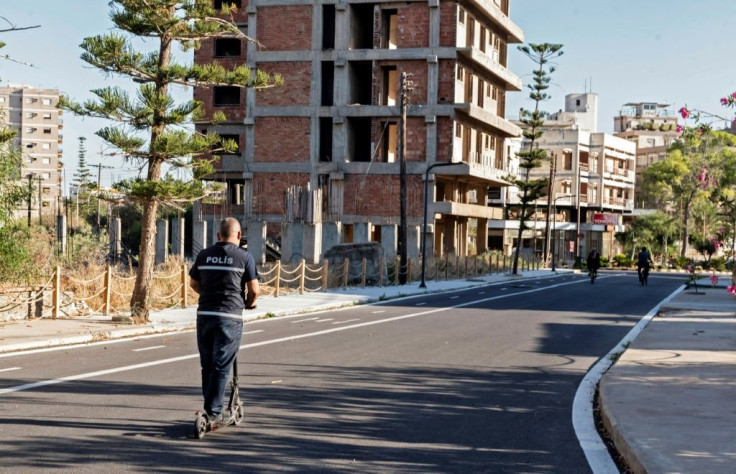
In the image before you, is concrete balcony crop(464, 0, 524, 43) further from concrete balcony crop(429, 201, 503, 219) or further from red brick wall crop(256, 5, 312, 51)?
concrete balcony crop(429, 201, 503, 219)

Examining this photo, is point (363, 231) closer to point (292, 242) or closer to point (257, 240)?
point (292, 242)

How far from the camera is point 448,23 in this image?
187 ft

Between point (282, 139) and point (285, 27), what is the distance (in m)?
6.79

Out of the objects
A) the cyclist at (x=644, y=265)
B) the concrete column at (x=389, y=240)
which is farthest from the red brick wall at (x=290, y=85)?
the cyclist at (x=644, y=265)

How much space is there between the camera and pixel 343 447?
8.52 meters

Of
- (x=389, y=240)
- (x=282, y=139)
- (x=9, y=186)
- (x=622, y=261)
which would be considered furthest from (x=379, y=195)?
(x=622, y=261)

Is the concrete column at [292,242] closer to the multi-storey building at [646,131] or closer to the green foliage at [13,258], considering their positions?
the green foliage at [13,258]

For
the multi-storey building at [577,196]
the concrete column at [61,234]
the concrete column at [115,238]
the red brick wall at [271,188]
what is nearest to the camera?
the concrete column at [61,234]

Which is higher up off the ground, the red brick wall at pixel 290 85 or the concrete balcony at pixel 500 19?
the concrete balcony at pixel 500 19

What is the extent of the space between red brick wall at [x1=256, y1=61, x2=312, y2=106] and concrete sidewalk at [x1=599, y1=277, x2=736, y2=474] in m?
41.8

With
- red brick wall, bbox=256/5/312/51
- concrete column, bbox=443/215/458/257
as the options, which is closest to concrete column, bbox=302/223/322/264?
red brick wall, bbox=256/5/312/51

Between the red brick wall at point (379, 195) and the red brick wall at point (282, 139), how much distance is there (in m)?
3.63

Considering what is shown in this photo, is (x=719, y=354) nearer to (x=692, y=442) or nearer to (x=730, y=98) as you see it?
Result: (x=730, y=98)

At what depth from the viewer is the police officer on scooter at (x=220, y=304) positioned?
886 centimetres
